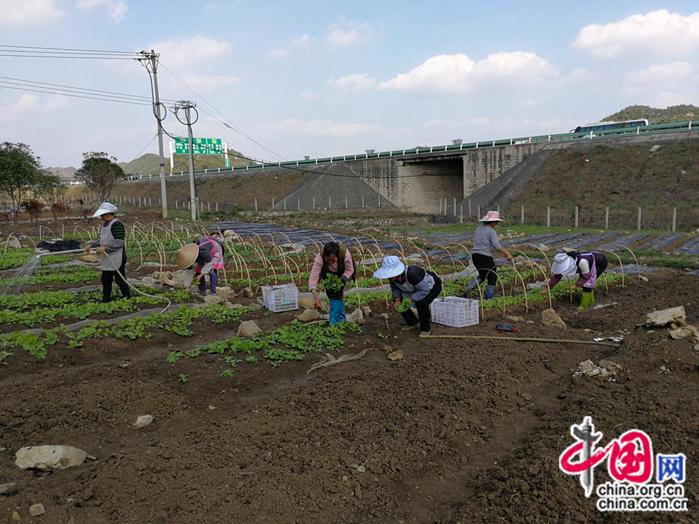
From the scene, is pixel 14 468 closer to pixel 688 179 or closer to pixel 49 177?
pixel 688 179

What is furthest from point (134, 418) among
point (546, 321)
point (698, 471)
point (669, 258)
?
point (669, 258)

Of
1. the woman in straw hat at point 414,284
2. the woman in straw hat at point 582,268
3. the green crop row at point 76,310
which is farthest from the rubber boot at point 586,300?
the green crop row at point 76,310

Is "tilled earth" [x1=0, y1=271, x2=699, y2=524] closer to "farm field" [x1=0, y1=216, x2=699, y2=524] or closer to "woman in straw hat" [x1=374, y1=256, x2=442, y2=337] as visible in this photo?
"farm field" [x1=0, y1=216, x2=699, y2=524]

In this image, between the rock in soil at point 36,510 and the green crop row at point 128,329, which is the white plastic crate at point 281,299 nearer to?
the green crop row at point 128,329

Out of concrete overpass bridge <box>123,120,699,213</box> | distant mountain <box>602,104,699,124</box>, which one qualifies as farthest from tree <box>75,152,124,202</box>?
distant mountain <box>602,104,699,124</box>

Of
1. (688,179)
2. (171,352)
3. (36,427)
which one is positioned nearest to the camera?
(36,427)

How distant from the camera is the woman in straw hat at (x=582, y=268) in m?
7.18

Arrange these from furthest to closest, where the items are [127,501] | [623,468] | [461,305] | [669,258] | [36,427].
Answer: [669,258] < [461,305] < [36,427] < [623,468] < [127,501]

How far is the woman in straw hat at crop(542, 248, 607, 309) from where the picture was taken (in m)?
7.18

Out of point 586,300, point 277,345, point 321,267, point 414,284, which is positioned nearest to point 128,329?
point 277,345

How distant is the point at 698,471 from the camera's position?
313cm

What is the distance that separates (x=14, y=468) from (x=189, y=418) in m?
1.23

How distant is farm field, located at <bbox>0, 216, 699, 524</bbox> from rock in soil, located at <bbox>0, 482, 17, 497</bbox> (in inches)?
1.4

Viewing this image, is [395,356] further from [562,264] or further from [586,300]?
[586,300]
